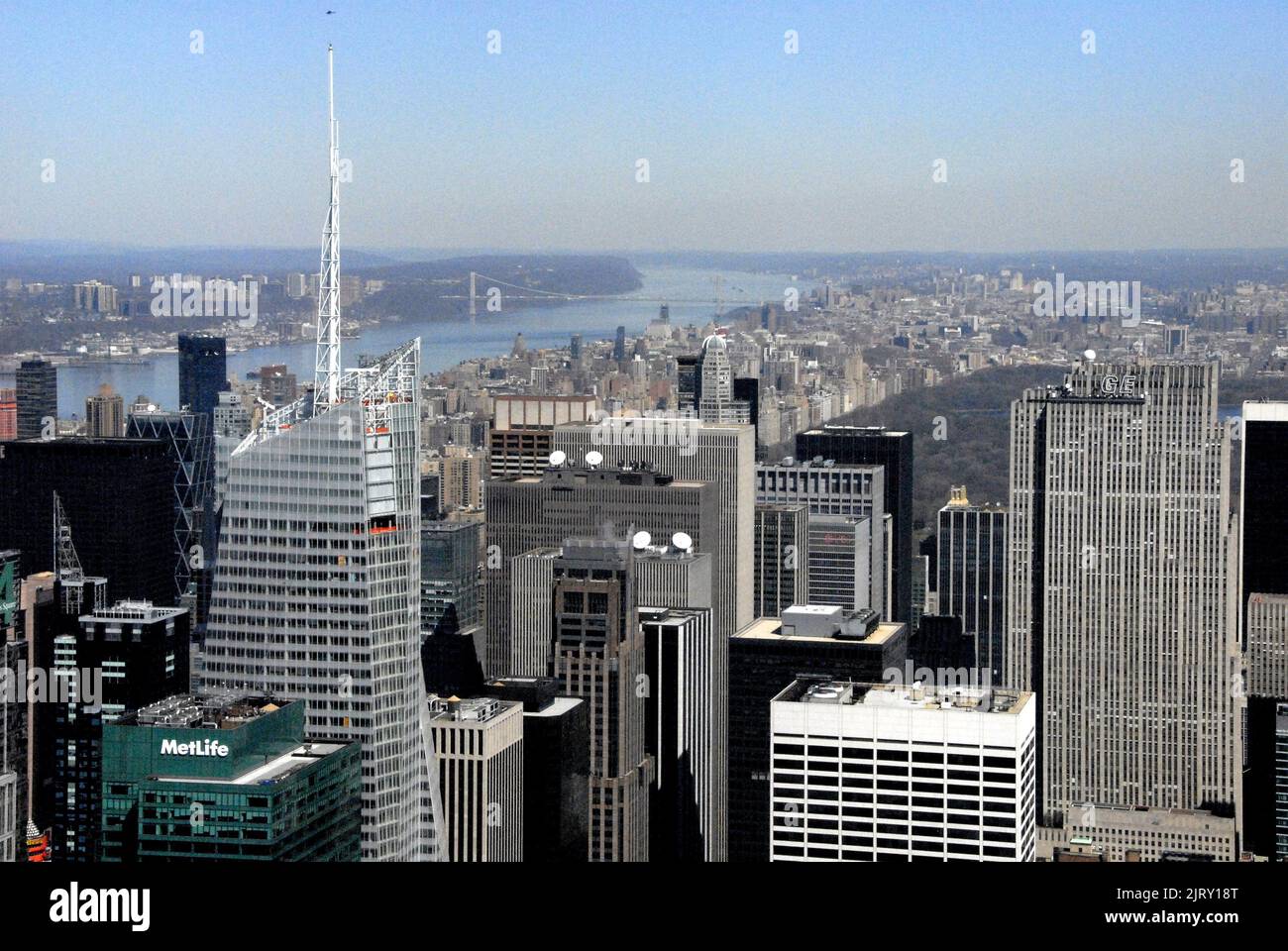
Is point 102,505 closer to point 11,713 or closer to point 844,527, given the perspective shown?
point 11,713

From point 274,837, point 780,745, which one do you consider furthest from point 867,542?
point 274,837

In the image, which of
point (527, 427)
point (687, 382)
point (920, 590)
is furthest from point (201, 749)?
point (920, 590)

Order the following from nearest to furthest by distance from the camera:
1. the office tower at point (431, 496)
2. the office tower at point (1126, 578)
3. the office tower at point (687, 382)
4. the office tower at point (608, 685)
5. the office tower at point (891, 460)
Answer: the office tower at point (431, 496) → the office tower at point (608, 685) → the office tower at point (687, 382) → the office tower at point (891, 460) → the office tower at point (1126, 578)

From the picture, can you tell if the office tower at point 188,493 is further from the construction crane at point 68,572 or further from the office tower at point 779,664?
the office tower at point 779,664

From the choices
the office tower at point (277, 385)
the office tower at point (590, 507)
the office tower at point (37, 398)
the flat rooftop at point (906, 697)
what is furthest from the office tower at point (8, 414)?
the flat rooftop at point (906, 697)

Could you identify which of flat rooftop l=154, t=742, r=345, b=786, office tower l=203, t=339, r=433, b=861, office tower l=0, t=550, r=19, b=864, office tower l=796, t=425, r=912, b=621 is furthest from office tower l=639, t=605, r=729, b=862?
office tower l=0, t=550, r=19, b=864
